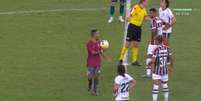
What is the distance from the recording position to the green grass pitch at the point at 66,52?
1015 inches

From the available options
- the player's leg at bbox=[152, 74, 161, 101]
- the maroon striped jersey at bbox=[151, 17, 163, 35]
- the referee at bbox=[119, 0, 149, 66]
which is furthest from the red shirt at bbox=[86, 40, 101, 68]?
the referee at bbox=[119, 0, 149, 66]

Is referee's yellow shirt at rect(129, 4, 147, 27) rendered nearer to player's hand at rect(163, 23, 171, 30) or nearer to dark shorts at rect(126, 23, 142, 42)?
dark shorts at rect(126, 23, 142, 42)

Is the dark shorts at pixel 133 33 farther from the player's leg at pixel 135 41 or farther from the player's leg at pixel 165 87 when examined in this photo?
the player's leg at pixel 165 87

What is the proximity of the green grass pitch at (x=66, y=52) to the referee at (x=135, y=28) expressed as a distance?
0.78 meters

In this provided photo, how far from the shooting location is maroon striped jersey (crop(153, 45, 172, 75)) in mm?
23828

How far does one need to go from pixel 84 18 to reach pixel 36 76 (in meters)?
11.0

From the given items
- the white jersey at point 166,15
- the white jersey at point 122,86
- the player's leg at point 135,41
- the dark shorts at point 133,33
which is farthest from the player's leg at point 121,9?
the white jersey at point 122,86

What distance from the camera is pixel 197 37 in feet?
112

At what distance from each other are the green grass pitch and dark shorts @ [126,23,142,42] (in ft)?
4.01

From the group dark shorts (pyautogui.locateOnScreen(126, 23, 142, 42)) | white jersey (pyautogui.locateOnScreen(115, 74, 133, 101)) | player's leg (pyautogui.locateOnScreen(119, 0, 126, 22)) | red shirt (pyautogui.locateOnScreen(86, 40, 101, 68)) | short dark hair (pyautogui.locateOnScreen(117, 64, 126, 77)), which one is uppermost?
player's leg (pyautogui.locateOnScreen(119, 0, 126, 22))

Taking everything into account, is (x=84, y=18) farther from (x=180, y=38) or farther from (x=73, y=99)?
(x=73, y=99)

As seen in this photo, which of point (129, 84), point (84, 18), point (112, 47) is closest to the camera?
point (129, 84)

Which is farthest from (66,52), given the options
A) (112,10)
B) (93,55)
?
(93,55)

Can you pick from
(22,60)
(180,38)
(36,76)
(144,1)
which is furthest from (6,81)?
(180,38)
